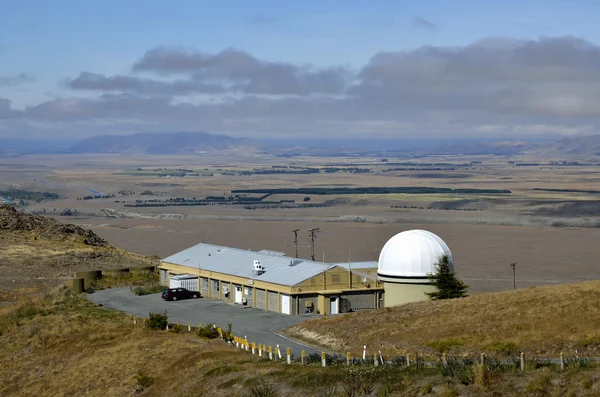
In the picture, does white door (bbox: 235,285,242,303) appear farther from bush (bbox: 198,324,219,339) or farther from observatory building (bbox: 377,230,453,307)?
bush (bbox: 198,324,219,339)

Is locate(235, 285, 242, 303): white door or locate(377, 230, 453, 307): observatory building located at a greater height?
locate(377, 230, 453, 307): observatory building

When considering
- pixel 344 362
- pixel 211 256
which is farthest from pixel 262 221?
pixel 344 362

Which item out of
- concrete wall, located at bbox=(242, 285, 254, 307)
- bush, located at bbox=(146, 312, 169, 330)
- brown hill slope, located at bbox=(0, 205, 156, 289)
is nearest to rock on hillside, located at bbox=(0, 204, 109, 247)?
brown hill slope, located at bbox=(0, 205, 156, 289)

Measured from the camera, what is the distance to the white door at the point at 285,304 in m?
46.8

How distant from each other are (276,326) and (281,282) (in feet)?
21.4

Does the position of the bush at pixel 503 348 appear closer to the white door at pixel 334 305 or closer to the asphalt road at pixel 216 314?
the asphalt road at pixel 216 314

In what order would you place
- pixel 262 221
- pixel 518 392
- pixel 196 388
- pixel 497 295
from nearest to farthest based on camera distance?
pixel 518 392 < pixel 196 388 < pixel 497 295 < pixel 262 221

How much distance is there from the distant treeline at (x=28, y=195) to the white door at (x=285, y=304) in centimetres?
13176

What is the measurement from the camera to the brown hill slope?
65688mm

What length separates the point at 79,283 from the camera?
2207 inches

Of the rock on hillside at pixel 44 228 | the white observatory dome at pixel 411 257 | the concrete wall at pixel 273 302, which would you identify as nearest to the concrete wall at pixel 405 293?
the white observatory dome at pixel 411 257

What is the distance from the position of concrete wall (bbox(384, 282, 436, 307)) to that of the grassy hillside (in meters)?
4.10

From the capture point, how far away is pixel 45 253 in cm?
7381

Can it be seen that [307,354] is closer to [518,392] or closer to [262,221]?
[518,392]
